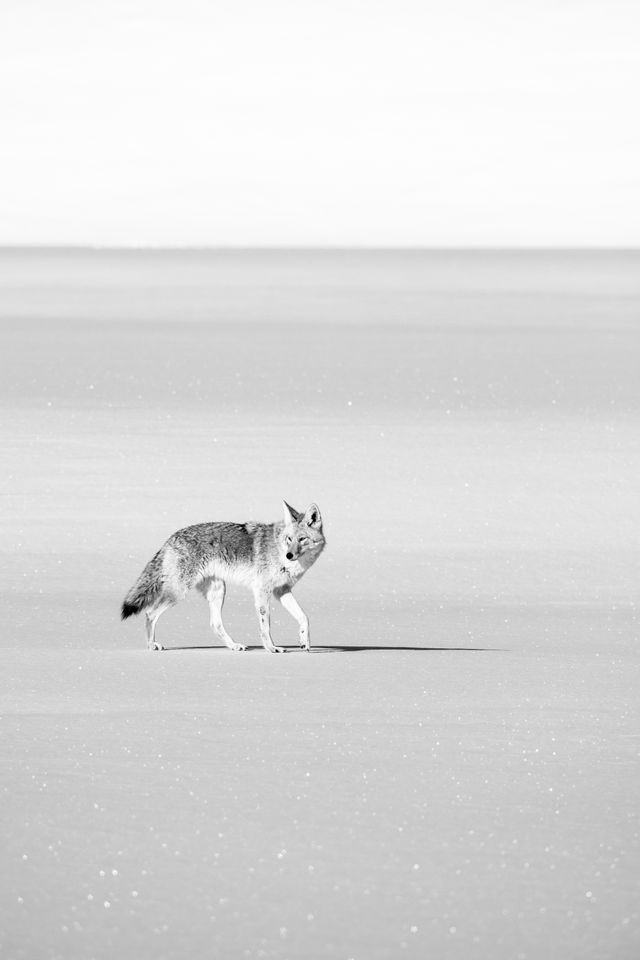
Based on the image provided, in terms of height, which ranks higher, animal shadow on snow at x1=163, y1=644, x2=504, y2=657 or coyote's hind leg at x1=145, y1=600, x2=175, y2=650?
coyote's hind leg at x1=145, y1=600, x2=175, y2=650

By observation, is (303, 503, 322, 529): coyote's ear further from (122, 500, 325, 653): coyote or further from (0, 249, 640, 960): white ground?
(0, 249, 640, 960): white ground

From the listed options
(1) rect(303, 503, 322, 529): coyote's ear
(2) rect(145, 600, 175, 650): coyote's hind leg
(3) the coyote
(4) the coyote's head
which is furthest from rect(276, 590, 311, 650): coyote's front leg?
→ (2) rect(145, 600, 175, 650): coyote's hind leg

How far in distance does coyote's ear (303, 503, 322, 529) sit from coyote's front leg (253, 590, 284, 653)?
0.39 m

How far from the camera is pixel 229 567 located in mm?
9445

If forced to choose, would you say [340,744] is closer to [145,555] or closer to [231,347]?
[145,555]

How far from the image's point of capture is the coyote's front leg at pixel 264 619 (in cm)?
932

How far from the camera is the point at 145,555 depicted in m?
12.2

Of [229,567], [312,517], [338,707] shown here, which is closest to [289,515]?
[312,517]

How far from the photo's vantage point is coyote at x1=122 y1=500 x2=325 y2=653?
30.6 feet

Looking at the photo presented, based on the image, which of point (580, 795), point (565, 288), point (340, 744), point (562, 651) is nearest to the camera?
point (580, 795)

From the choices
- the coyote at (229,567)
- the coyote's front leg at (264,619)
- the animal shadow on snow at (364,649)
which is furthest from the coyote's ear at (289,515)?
the animal shadow on snow at (364,649)

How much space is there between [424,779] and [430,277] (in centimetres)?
9084

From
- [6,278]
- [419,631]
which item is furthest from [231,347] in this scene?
[6,278]

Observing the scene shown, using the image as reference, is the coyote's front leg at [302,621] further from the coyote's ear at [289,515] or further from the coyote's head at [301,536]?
the coyote's ear at [289,515]
